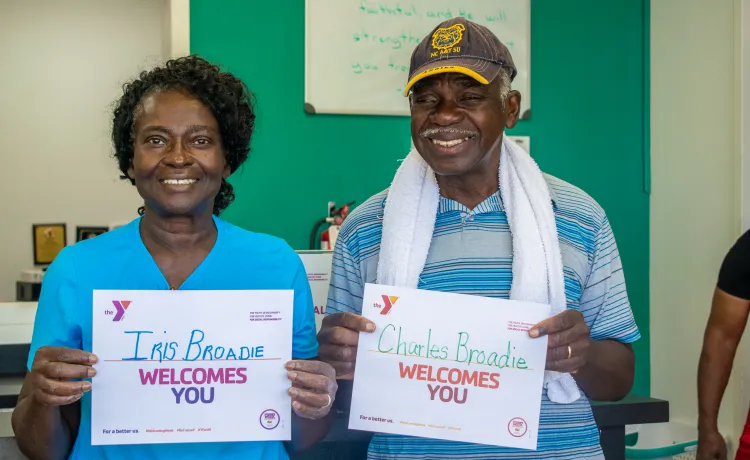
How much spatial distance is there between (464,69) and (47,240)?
461cm

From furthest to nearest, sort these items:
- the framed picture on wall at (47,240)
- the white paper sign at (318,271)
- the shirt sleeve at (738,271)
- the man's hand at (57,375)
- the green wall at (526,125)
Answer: the framed picture on wall at (47,240), the green wall at (526,125), the white paper sign at (318,271), the shirt sleeve at (738,271), the man's hand at (57,375)

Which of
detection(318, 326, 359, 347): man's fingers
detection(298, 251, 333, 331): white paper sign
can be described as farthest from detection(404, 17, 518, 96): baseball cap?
detection(298, 251, 333, 331): white paper sign

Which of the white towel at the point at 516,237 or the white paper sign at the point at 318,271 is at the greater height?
the white towel at the point at 516,237

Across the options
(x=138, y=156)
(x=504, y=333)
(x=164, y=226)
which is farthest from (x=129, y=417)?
(x=504, y=333)

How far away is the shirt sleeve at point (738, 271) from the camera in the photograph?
190 cm

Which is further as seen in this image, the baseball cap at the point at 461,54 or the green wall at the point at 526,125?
the green wall at the point at 526,125

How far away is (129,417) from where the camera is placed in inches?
46.7

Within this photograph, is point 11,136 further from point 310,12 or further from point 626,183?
point 626,183

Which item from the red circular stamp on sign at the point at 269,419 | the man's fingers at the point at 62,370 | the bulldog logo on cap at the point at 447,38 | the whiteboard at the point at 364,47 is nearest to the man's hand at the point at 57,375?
the man's fingers at the point at 62,370

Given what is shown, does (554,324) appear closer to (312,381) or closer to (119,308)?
(312,381)

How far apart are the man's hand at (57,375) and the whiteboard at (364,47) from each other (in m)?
2.13

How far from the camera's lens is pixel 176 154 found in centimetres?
123

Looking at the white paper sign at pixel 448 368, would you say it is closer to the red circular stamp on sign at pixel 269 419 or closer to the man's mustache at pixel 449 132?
the red circular stamp on sign at pixel 269 419

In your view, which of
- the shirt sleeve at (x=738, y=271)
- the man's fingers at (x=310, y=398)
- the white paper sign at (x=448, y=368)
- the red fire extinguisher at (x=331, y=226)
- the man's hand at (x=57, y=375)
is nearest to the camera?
the man's hand at (x=57, y=375)
